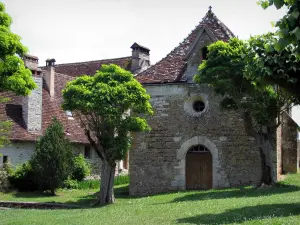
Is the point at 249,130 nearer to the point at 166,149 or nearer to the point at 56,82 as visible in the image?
the point at 166,149

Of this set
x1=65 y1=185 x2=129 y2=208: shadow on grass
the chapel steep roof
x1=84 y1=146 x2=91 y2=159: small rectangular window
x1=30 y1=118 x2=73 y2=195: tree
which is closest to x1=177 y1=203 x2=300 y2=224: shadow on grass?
x1=65 y1=185 x2=129 y2=208: shadow on grass

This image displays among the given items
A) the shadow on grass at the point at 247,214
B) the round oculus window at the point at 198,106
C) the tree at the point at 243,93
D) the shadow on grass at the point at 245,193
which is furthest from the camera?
the round oculus window at the point at 198,106

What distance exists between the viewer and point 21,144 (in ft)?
90.0

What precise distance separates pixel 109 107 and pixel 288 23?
544 inches

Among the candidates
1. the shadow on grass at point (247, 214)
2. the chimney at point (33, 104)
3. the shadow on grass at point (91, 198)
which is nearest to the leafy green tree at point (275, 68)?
the shadow on grass at point (247, 214)

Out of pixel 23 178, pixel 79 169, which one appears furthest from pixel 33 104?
pixel 23 178

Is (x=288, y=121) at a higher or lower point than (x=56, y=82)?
lower

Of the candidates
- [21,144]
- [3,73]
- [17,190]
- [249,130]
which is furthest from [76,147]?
[3,73]

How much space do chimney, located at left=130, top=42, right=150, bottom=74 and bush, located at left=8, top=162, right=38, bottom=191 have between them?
14.8 m

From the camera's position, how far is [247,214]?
11.5m

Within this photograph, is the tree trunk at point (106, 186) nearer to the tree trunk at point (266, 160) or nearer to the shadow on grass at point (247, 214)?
the tree trunk at point (266, 160)

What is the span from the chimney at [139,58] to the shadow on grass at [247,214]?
26.0 metres

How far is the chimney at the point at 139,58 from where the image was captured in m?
37.6

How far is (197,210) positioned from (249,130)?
6864mm
